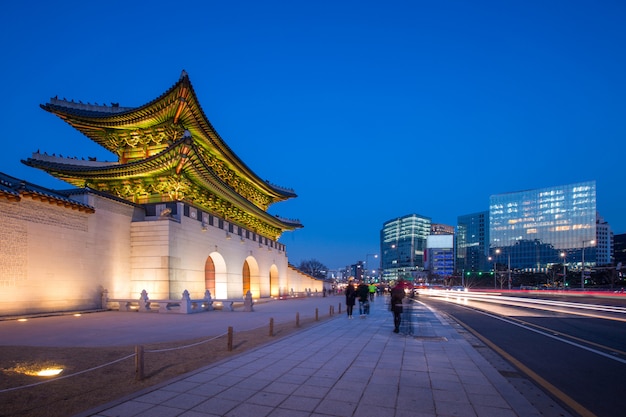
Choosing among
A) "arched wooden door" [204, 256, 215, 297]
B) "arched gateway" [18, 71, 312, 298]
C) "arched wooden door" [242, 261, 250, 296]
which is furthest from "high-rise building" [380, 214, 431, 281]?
"arched gateway" [18, 71, 312, 298]

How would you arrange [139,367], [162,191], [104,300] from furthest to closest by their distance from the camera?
1. [162,191]
2. [104,300]
3. [139,367]

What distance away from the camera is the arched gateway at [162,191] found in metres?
22.0

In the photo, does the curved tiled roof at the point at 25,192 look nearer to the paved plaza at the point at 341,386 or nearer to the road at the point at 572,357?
the paved plaza at the point at 341,386

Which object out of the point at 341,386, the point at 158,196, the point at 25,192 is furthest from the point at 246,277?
the point at 341,386

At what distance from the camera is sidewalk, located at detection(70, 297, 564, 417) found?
493 cm

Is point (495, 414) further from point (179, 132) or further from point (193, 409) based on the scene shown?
point (179, 132)

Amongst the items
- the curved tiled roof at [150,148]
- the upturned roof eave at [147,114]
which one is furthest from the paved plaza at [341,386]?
the upturned roof eave at [147,114]

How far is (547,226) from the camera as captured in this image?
375 ft

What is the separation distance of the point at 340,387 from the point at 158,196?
2232cm

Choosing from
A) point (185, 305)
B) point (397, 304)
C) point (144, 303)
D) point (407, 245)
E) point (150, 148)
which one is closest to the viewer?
point (397, 304)

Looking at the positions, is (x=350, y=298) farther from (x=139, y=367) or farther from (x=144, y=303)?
(x=139, y=367)

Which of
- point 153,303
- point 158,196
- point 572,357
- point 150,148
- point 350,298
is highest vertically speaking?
point 150,148

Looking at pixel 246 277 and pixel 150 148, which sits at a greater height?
pixel 150 148

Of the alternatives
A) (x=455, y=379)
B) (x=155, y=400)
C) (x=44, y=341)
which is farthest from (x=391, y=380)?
(x=44, y=341)
